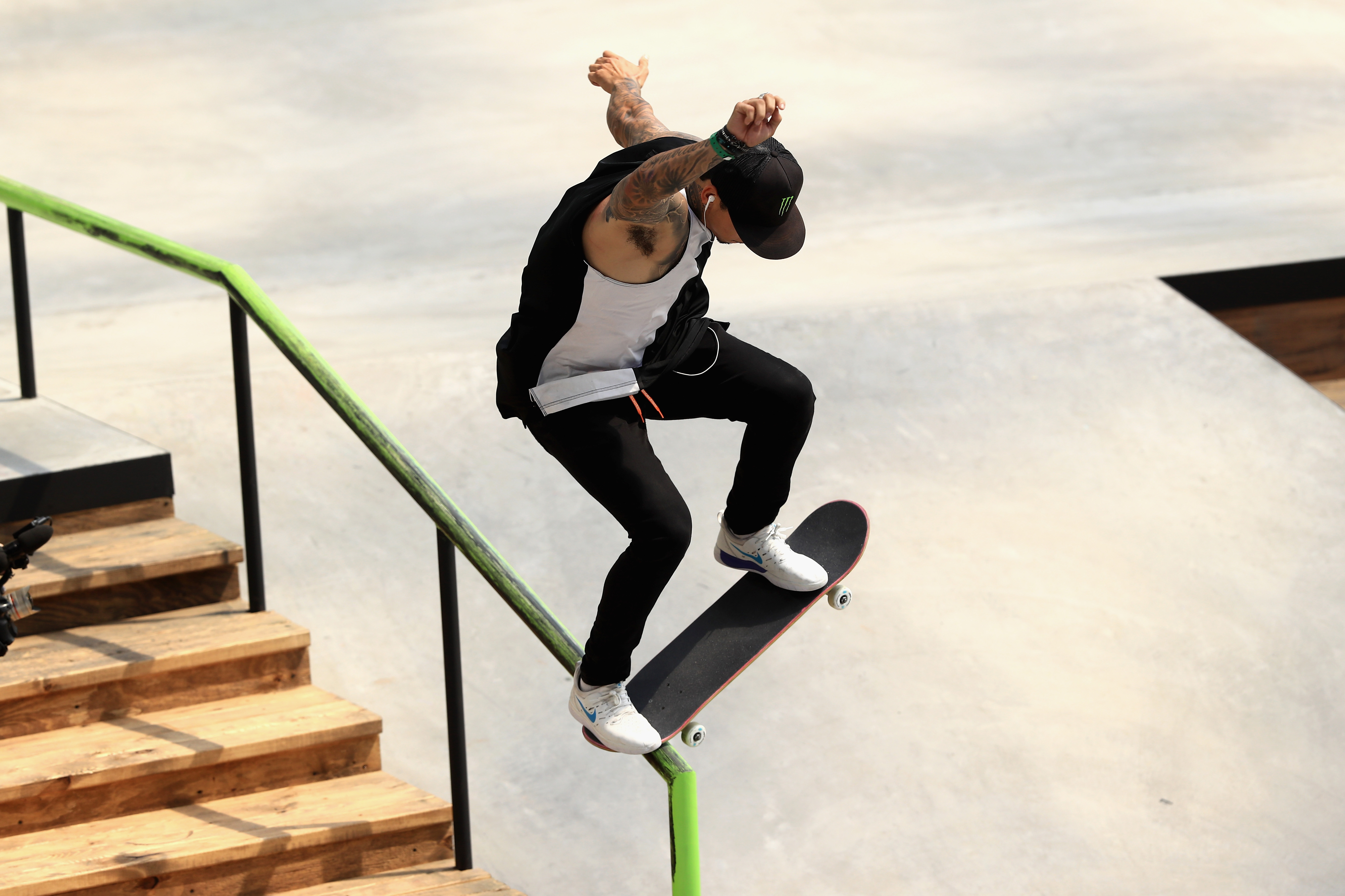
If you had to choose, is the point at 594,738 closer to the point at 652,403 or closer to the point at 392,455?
the point at 652,403

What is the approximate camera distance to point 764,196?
235 centimetres

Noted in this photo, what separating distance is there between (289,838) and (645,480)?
157 cm

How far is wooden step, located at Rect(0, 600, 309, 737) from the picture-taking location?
12.0 feet

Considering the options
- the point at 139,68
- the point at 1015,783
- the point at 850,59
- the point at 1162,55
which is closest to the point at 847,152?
the point at 850,59

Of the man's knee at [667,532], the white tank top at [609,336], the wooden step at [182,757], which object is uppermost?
the white tank top at [609,336]

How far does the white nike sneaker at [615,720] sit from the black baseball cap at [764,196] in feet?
3.40

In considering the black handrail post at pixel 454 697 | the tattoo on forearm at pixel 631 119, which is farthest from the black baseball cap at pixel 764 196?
the black handrail post at pixel 454 697

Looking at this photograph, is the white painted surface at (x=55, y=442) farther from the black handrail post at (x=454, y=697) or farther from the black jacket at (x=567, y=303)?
the black jacket at (x=567, y=303)

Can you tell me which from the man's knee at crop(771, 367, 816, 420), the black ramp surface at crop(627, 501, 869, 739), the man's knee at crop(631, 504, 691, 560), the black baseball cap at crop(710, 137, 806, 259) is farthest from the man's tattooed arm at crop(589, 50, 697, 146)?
the black ramp surface at crop(627, 501, 869, 739)

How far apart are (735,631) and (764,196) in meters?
1.17

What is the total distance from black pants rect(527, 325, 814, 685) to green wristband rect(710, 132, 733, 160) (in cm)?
69

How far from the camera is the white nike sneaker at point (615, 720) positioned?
2836 mm

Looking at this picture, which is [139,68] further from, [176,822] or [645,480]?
[645,480]

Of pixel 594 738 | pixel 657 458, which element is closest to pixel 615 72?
pixel 657 458
